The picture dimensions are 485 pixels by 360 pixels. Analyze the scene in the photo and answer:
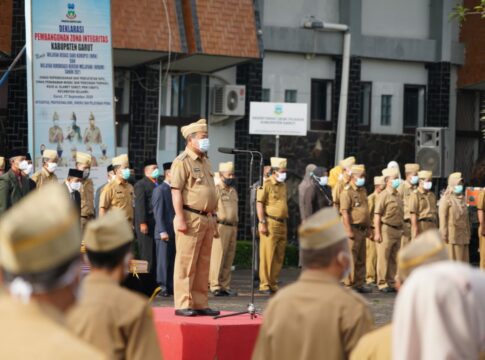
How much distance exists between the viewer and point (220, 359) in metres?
10.2

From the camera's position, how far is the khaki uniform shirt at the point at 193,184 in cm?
1122

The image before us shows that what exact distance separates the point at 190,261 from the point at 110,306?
5.78 metres

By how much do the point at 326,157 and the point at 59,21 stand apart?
1005 centimetres

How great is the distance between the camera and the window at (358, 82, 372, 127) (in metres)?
28.6

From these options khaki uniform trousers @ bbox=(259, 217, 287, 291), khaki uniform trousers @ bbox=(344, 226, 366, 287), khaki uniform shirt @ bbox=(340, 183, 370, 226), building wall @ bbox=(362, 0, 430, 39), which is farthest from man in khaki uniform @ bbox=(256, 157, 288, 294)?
building wall @ bbox=(362, 0, 430, 39)

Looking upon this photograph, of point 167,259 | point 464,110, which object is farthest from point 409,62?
point 167,259

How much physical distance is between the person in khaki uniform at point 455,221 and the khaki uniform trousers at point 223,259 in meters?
4.39

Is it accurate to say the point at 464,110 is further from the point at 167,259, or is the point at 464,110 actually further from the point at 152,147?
the point at 167,259

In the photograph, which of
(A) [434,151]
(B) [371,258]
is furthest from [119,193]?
(A) [434,151]

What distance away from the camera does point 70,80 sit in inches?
753

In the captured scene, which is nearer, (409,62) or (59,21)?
(59,21)

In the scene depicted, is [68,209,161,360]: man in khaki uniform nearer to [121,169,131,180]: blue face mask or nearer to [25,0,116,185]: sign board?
[25,0,116,185]: sign board

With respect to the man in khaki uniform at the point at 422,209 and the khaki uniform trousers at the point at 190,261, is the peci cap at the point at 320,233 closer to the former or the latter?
the khaki uniform trousers at the point at 190,261

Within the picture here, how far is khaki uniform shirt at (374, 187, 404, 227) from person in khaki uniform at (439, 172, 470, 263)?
1.46m
